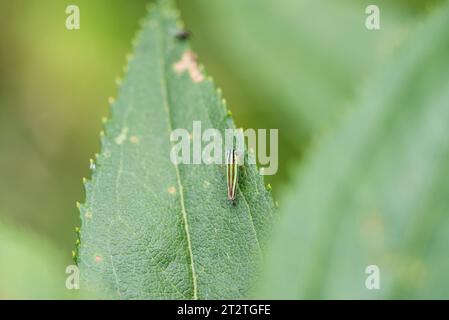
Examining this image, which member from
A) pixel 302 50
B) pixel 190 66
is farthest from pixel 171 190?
pixel 302 50

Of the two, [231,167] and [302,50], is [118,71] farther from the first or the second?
[231,167]

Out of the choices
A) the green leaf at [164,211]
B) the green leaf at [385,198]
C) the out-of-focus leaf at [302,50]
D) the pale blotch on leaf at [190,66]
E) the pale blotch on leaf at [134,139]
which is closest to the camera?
the green leaf at [385,198]

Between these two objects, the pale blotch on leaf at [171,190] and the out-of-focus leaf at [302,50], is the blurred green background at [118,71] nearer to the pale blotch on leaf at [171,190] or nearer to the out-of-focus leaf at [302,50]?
the out-of-focus leaf at [302,50]

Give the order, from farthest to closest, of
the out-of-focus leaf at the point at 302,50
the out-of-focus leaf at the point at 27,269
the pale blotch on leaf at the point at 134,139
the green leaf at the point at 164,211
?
1. the out-of-focus leaf at the point at 302,50
2. the pale blotch on leaf at the point at 134,139
3. the green leaf at the point at 164,211
4. the out-of-focus leaf at the point at 27,269

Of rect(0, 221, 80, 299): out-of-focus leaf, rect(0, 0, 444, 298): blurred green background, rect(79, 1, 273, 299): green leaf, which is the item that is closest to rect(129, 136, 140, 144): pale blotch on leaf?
rect(79, 1, 273, 299): green leaf

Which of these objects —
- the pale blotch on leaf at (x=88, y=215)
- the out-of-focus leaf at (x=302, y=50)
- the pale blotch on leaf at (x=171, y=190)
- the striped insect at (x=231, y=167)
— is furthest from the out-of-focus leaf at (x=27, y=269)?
the out-of-focus leaf at (x=302, y=50)

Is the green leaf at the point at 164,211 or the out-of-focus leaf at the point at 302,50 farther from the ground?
the out-of-focus leaf at the point at 302,50
